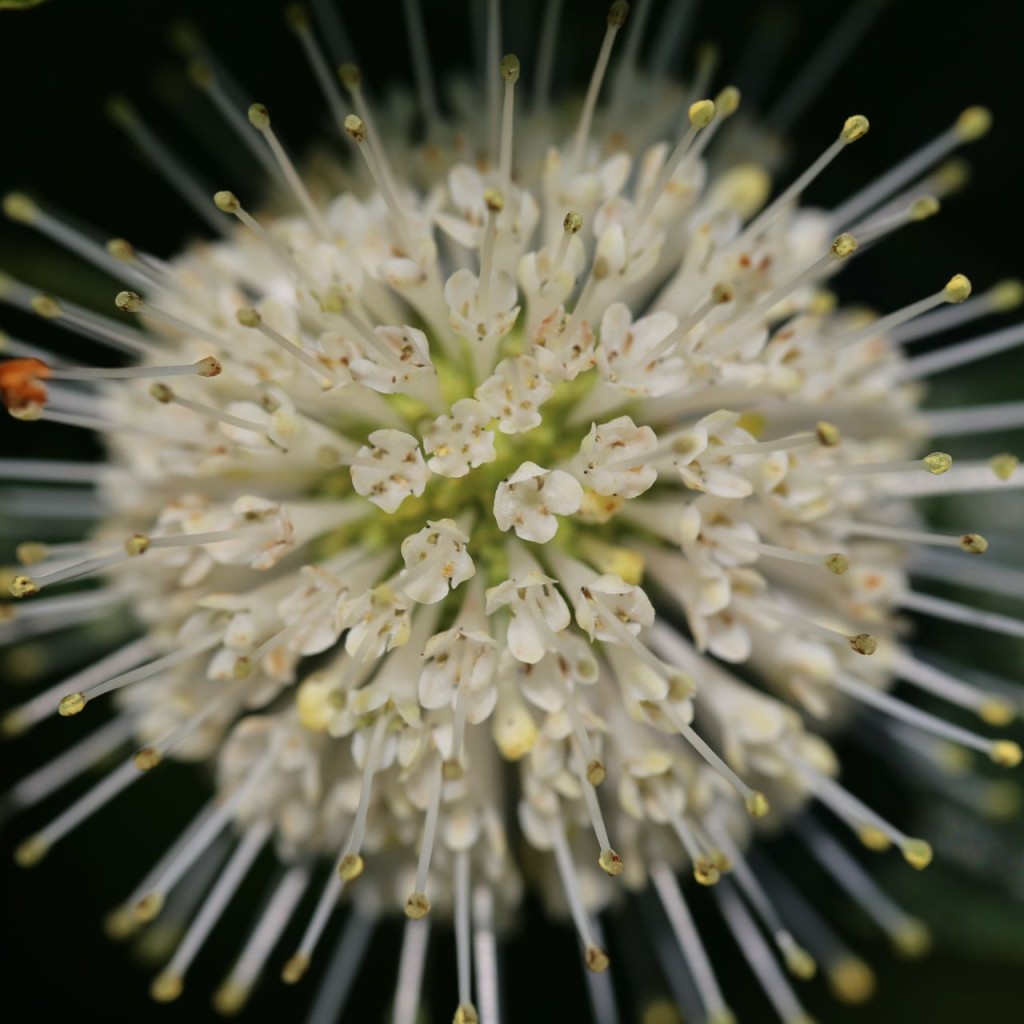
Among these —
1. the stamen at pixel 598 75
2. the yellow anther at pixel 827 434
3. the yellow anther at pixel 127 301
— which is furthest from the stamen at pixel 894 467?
the yellow anther at pixel 127 301

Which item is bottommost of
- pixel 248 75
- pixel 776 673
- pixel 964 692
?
pixel 964 692

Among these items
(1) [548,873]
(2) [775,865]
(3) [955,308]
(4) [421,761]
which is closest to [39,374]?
(4) [421,761]

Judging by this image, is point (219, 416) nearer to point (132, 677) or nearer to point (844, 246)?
point (132, 677)

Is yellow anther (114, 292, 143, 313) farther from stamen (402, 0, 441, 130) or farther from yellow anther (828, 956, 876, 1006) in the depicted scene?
yellow anther (828, 956, 876, 1006)

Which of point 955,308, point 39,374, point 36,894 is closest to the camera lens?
point 39,374

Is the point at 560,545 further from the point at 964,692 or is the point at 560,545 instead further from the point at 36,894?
the point at 36,894

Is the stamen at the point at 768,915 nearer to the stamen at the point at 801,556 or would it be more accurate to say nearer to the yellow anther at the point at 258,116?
the stamen at the point at 801,556

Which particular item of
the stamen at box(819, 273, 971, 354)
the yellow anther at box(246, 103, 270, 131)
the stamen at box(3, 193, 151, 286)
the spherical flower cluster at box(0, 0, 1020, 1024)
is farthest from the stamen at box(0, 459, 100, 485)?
the stamen at box(819, 273, 971, 354)

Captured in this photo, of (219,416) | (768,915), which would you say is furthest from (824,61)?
(768,915)
